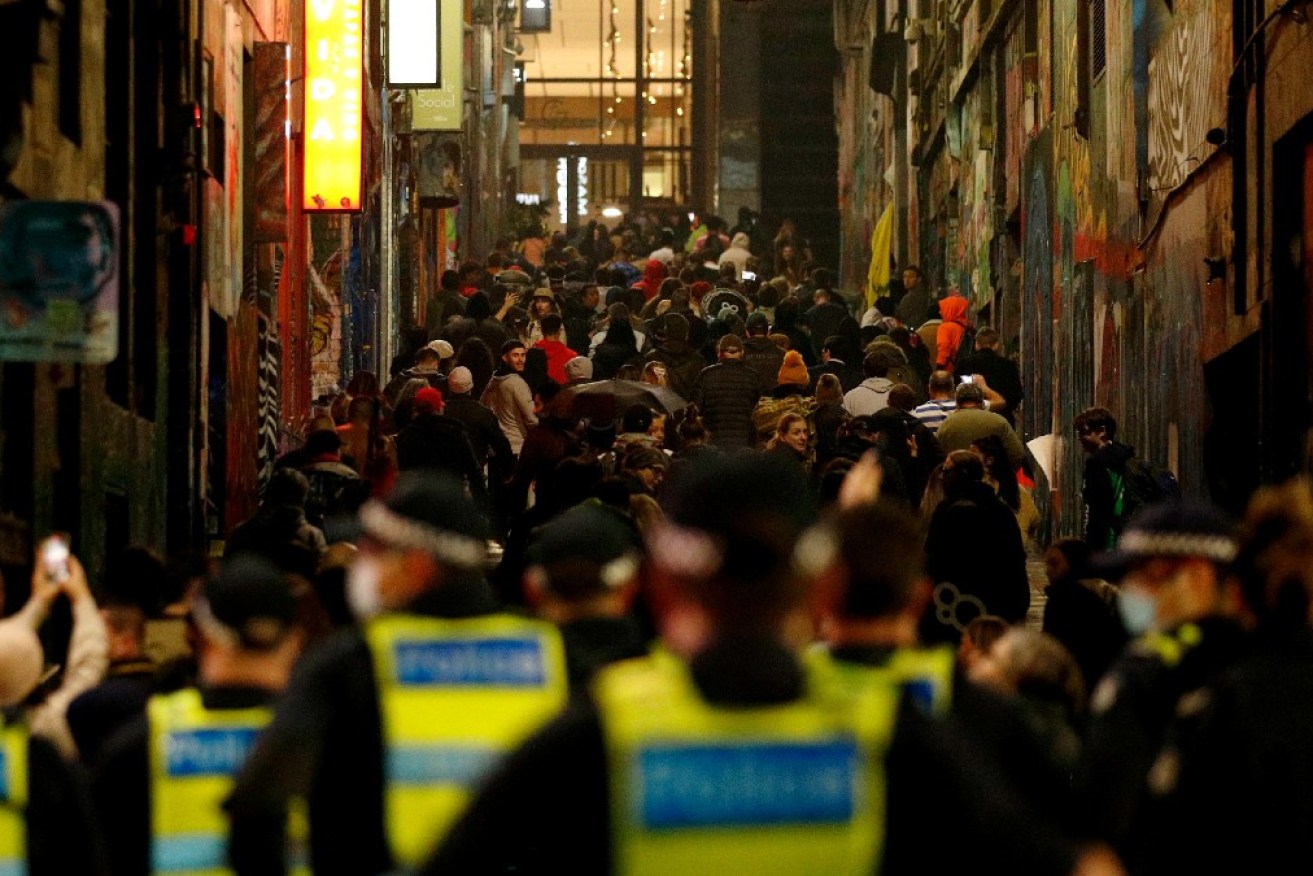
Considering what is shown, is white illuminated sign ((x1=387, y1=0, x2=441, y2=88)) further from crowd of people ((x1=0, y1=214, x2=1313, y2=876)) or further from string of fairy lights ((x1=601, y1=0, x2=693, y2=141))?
string of fairy lights ((x1=601, y1=0, x2=693, y2=141))

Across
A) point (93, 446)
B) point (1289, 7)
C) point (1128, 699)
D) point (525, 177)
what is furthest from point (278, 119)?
point (525, 177)

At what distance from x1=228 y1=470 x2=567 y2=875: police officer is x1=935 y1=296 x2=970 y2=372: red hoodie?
2298cm

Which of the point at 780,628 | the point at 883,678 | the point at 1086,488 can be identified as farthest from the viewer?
the point at 1086,488

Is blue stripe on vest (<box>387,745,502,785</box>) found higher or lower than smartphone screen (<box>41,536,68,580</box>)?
lower

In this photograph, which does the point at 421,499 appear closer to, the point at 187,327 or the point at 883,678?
the point at 883,678

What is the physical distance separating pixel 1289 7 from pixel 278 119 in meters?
11.6

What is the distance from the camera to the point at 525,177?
89.8 meters

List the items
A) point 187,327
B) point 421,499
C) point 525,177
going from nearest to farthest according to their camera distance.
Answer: point 421,499, point 187,327, point 525,177

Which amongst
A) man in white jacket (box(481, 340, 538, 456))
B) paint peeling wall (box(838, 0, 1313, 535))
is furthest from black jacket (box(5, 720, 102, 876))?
man in white jacket (box(481, 340, 538, 456))

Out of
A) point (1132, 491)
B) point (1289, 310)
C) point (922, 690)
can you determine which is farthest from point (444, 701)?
point (1132, 491)

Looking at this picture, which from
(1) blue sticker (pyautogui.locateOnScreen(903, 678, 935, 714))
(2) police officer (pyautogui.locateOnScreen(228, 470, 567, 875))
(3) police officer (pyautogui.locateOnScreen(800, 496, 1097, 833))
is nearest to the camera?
(1) blue sticker (pyautogui.locateOnScreen(903, 678, 935, 714))

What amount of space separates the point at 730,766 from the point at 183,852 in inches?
114

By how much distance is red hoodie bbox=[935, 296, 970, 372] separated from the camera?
29453 mm

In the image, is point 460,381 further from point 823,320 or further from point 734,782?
point 734,782
